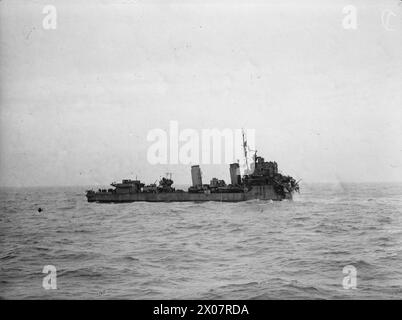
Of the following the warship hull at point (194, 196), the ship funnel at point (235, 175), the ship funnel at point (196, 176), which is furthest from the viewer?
the ship funnel at point (196, 176)

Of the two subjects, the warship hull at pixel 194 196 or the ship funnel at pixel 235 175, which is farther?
the ship funnel at pixel 235 175

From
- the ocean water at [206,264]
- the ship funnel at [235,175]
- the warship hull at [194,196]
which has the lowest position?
the ocean water at [206,264]

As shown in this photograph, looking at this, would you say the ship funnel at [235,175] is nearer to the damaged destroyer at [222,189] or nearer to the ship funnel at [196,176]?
the damaged destroyer at [222,189]

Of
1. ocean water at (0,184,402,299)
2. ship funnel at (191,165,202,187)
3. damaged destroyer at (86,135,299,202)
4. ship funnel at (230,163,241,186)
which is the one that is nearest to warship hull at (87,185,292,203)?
damaged destroyer at (86,135,299,202)

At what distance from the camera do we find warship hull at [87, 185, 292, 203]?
4122 centimetres

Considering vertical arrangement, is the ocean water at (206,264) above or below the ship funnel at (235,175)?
below

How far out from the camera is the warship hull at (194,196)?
135 ft

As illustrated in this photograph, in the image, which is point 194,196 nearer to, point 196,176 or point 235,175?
point 196,176

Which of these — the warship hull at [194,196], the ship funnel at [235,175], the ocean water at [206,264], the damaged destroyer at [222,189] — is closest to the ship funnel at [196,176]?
the damaged destroyer at [222,189]

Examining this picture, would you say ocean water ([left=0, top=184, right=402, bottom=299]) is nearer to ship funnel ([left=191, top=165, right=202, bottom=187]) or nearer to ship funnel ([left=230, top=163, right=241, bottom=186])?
ship funnel ([left=230, top=163, right=241, bottom=186])

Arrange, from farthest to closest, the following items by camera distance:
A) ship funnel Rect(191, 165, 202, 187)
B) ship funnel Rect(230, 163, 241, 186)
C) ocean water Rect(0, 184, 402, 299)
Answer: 1. ship funnel Rect(191, 165, 202, 187)
2. ship funnel Rect(230, 163, 241, 186)
3. ocean water Rect(0, 184, 402, 299)

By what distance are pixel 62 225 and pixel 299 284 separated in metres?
17.0

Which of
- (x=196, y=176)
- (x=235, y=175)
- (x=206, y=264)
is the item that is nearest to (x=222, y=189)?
(x=235, y=175)

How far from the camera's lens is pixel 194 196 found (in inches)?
1673
